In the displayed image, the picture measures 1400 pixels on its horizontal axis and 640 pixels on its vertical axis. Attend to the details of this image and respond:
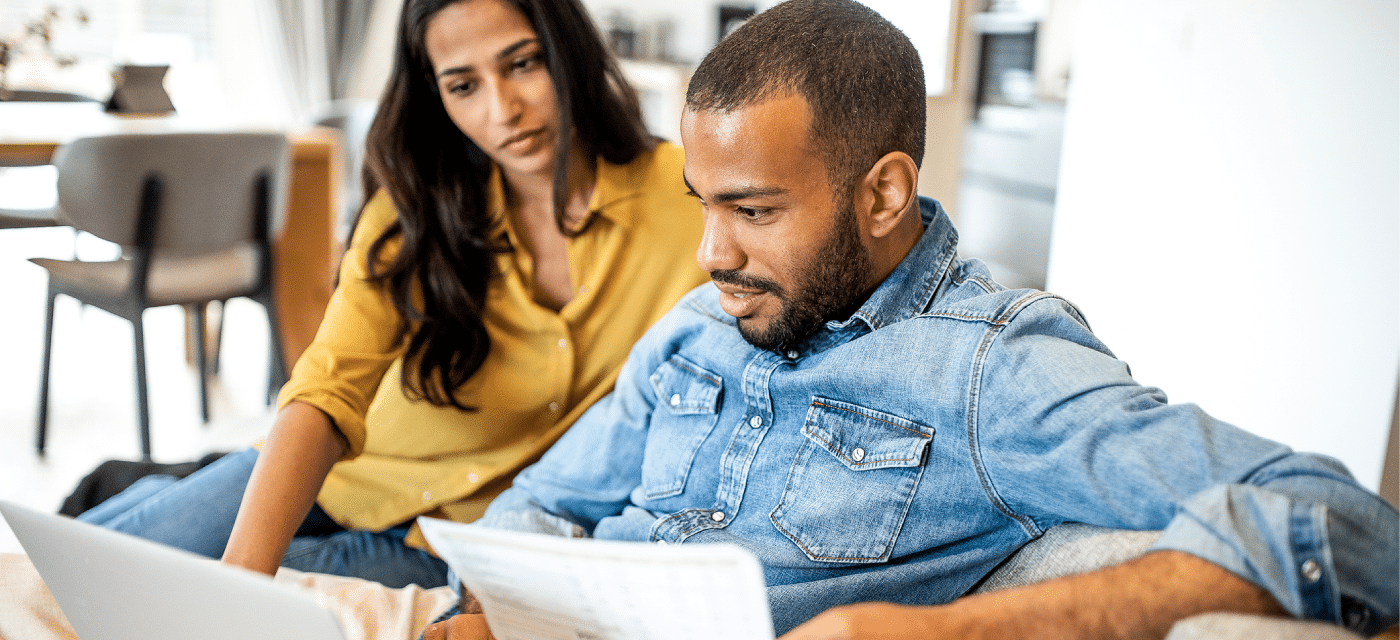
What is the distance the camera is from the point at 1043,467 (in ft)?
2.60

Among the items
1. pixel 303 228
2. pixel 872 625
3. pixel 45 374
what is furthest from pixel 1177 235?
pixel 45 374

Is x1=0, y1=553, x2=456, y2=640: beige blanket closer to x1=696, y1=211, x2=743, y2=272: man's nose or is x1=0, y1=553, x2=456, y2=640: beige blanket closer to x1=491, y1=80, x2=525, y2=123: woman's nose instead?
x1=696, y1=211, x2=743, y2=272: man's nose

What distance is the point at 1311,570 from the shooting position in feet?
2.15

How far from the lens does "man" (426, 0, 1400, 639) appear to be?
680mm

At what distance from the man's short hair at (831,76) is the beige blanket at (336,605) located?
2.03 feet

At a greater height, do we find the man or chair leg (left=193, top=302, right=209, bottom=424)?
the man

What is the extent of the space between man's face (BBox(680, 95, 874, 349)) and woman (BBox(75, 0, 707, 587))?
492mm

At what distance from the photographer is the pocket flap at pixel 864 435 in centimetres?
90

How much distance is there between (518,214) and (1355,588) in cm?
117

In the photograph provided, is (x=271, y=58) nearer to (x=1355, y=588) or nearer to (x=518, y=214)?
(x=518, y=214)

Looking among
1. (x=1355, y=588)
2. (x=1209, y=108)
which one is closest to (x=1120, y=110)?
(x=1209, y=108)

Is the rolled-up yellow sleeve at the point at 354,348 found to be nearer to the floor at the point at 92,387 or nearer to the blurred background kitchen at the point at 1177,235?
the blurred background kitchen at the point at 1177,235

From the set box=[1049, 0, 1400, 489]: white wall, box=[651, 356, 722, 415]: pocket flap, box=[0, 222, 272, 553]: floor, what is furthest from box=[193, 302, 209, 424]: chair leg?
box=[1049, 0, 1400, 489]: white wall

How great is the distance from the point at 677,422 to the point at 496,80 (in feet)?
1.87
